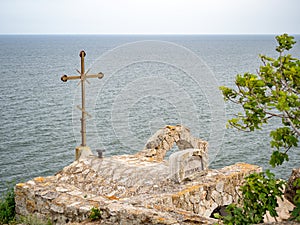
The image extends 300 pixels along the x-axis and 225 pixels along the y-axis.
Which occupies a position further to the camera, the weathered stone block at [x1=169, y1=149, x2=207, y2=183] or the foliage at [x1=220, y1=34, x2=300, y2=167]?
the weathered stone block at [x1=169, y1=149, x2=207, y2=183]

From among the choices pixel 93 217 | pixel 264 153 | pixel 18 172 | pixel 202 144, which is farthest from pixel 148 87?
pixel 264 153

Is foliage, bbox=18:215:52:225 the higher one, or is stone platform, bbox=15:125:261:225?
stone platform, bbox=15:125:261:225

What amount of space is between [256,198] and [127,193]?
4.42 metres

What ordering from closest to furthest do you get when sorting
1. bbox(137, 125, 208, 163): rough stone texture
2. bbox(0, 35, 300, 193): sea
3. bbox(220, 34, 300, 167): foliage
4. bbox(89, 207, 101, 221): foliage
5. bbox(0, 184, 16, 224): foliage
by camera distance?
bbox(220, 34, 300, 167): foliage, bbox(89, 207, 101, 221): foliage, bbox(0, 184, 16, 224): foliage, bbox(0, 35, 300, 193): sea, bbox(137, 125, 208, 163): rough stone texture

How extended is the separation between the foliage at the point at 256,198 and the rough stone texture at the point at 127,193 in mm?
1023

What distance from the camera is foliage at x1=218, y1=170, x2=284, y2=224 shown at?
6414 millimetres

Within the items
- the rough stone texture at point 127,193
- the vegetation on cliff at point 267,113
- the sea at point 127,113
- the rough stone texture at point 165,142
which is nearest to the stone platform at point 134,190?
the rough stone texture at point 127,193

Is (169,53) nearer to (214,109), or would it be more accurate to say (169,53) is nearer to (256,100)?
(214,109)

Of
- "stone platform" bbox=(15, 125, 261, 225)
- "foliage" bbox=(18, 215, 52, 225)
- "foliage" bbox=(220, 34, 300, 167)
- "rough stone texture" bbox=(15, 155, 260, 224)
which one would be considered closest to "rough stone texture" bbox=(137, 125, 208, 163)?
"stone platform" bbox=(15, 125, 261, 225)

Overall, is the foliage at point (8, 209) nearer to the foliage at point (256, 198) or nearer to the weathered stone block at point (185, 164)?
the weathered stone block at point (185, 164)

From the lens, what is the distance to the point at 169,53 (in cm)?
1273

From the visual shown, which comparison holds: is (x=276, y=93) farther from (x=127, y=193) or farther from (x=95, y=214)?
(x=127, y=193)

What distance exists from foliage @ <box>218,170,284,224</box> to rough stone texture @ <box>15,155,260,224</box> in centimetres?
102

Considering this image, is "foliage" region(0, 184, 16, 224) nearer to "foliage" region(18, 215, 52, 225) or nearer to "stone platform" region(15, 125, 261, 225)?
"stone platform" region(15, 125, 261, 225)
